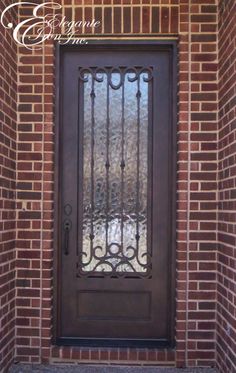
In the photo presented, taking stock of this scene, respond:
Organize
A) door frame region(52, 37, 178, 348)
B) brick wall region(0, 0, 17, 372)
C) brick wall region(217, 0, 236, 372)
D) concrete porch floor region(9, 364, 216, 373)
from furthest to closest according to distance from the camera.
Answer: door frame region(52, 37, 178, 348) < concrete porch floor region(9, 364, 216, 373) < brick wall region(0, 0, 17, 372) < brick wall region(217, 0, 236, 372)

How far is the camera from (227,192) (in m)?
3.53

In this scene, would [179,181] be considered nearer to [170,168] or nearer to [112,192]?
[170,168]

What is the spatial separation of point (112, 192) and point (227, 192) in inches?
38.3

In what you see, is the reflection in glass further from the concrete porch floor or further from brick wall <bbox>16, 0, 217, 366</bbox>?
the concrete porch floor

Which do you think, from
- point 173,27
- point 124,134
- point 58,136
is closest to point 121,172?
point 124,134

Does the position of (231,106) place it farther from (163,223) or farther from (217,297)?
(217,297)

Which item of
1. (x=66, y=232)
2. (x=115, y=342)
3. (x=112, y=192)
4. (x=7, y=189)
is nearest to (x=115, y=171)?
(x=112, y=192)

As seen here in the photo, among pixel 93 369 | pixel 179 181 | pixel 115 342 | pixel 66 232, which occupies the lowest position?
pixel 93 369

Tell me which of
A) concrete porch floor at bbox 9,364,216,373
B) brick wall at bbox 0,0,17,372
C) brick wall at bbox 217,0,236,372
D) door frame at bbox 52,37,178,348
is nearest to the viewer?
brick wall at bbox 217,0,236,372

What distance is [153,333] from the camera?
4.02 m

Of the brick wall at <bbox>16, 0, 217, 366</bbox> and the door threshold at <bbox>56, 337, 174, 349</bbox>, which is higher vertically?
the brick wall at <bbox>16, 0, 217, 366</bbox>

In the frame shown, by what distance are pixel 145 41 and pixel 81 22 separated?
54 centimetres

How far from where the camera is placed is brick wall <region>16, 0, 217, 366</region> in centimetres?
385

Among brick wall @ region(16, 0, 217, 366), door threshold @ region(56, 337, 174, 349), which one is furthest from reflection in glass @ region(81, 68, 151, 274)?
door threshold @ region(56, 337, 174, 349)
